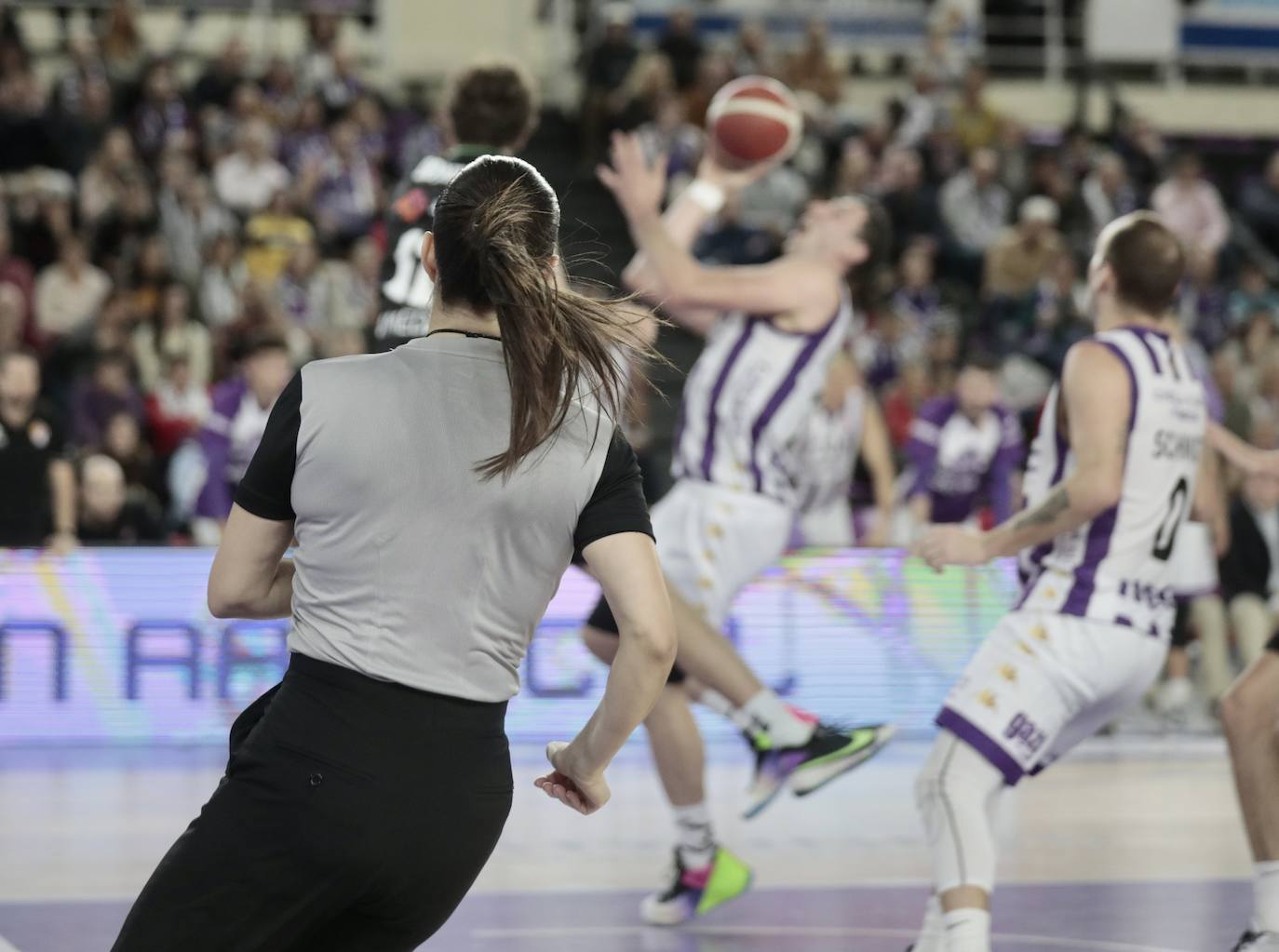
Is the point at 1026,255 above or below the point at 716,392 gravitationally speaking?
below

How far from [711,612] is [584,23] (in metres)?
12.8

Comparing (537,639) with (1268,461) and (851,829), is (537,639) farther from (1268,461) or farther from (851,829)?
(1268,461)

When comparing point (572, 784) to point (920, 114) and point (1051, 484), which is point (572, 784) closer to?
point (1051, 484)

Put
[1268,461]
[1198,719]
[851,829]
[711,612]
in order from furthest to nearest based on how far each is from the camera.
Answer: [1198,719] < [851,829] < [711,612] < [1268,461]

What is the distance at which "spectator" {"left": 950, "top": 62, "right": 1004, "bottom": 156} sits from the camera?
54.7 ft

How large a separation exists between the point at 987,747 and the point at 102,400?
793 cm

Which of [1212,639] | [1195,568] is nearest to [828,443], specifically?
[1195,568]

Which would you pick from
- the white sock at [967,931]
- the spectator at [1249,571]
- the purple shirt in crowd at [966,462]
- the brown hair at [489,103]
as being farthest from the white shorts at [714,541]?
the spectator at [1249,571]

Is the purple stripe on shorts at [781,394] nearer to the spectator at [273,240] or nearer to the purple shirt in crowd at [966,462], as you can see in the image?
the purple shirt in crowd at [966,462]

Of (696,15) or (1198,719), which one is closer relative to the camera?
(1198,719)

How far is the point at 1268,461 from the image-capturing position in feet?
17.3

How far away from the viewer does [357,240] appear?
1388 cm

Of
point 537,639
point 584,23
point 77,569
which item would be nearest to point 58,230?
point 77,569

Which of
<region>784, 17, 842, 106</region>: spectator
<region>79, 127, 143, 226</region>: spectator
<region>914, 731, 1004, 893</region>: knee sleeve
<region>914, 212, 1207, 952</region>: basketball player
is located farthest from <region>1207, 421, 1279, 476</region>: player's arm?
<region>784, 17, 842, 106</region>: spectator
